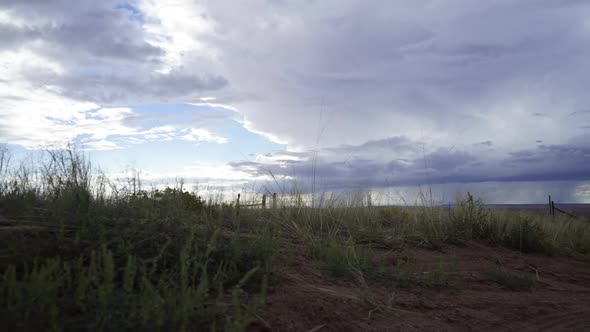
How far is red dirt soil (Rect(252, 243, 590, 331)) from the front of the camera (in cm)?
397

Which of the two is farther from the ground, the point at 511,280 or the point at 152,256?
the point at 152,256

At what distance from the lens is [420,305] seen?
4.88 meters

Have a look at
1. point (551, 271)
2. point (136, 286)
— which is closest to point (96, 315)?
point (136, 286)

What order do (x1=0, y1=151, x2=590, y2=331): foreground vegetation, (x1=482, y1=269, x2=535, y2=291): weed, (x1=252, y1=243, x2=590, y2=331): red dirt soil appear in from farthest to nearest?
(x1=482, y1=269, x2=535, y2=291): weed, (x1=252, y1=243, x2=590, y2=331): red dirt soil, (x1=0, y1=151, x2=590, y2=331): foreground vegetation

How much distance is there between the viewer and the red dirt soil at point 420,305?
397 cm

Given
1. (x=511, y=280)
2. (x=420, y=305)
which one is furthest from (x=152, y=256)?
(x=511, y=280)

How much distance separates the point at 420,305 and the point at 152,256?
2.75 metres

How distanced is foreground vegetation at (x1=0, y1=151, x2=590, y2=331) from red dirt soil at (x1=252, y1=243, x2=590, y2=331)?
19 cm

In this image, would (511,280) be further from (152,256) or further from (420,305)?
(152,256)

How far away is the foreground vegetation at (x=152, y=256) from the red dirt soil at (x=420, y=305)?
0.19 meters

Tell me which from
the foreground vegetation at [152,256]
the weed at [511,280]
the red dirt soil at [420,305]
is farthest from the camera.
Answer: the weed at [511,280]

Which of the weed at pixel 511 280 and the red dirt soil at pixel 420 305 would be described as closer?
the red dirt soil at pixel 420 305

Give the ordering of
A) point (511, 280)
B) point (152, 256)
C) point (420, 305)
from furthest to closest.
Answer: point (511, 280) → point (420, 305) → point (152, 256)

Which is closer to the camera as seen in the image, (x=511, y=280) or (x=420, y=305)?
(x=420, y=305)
